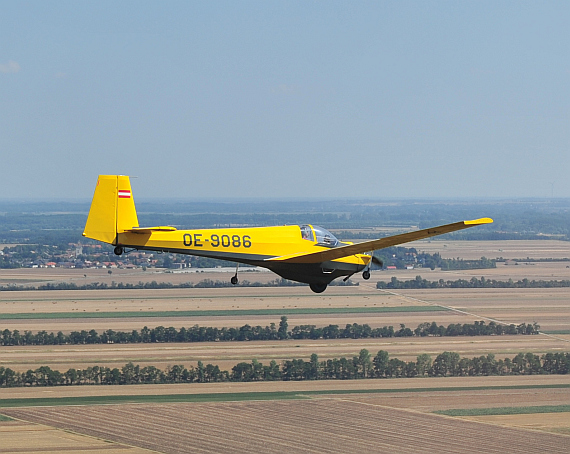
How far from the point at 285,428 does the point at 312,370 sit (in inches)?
881

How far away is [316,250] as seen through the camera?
148ft

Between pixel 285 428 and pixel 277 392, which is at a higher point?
pixel 277 392

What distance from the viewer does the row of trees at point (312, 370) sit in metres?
93.7

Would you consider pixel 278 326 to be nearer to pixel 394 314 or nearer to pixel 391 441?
A: pixel 394 314

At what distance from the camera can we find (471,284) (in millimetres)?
176625

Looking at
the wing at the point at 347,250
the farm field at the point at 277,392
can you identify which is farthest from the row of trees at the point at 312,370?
the wing at the point at 347,250

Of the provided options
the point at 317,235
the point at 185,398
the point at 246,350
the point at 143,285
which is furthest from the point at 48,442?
the point at 143,285

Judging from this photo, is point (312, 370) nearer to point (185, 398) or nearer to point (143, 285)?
point (185, 398)

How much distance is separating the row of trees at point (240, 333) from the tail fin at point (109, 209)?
76.4 m

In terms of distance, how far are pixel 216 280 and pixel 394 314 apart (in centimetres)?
4559

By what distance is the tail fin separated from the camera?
39969 millimetres

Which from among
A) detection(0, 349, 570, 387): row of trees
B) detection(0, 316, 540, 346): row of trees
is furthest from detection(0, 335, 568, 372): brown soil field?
detection(0, 349, 570, 387): row of trees

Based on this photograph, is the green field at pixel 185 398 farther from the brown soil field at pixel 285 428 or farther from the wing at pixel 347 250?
the wing at pixel 347 250

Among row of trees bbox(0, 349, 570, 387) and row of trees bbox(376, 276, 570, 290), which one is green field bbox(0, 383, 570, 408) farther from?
row of trees bbox(376, 276, 570, 290)
